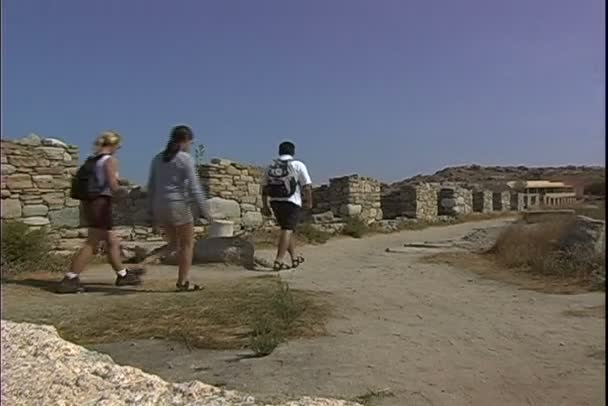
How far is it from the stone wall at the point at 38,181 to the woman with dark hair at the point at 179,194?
9.48 feet

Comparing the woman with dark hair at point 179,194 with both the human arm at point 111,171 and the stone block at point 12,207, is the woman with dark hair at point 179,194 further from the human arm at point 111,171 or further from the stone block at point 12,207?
the stone block at point 12,207

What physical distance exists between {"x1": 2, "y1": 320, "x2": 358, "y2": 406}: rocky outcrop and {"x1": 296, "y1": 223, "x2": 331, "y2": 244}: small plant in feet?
25.7

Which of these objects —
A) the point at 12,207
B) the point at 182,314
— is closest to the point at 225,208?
the point at 12,207

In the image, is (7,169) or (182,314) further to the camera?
(7,169)

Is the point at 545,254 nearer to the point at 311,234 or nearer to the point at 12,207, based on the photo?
the point at 311,234

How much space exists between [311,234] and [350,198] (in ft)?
12.4

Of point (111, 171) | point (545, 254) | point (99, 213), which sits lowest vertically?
point (545, 254)

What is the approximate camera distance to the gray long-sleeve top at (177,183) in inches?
230

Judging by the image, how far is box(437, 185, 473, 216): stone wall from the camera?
2061 cm

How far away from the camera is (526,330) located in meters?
4.48

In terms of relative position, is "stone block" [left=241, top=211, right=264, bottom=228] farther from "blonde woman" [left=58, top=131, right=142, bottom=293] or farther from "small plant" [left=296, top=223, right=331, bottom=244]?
"blonde woman" [left=58, top=131, right=142, bottom=293]

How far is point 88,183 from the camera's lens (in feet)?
19.0

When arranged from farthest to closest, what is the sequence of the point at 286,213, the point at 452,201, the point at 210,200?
1. the point at 452,201
2. the point at 210,200
3. the point at 286,213

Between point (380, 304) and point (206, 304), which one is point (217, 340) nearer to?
point (206, 304)
